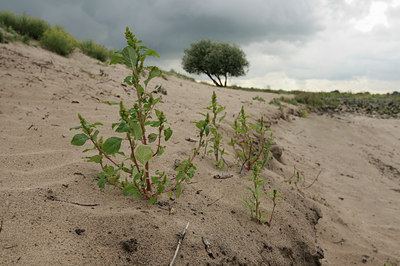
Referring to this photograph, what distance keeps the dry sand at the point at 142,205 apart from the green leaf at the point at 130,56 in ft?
3.35

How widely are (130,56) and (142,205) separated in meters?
1.08

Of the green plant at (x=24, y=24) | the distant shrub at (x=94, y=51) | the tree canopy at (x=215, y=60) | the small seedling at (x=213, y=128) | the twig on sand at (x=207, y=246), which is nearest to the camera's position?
the twig on sand at (x=207, y=246)

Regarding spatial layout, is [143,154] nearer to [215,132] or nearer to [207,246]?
[207,246]

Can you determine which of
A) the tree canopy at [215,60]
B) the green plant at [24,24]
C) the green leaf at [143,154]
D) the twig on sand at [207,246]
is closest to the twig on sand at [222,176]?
the twig on sand at [207,246]

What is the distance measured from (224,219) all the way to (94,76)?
530 cm

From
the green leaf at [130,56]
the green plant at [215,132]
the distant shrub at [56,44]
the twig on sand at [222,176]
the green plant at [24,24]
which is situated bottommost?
the twig on sand at [222,176]

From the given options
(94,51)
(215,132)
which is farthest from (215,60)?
(215,132)

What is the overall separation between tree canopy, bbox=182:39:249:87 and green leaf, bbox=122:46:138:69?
28726 millimetres

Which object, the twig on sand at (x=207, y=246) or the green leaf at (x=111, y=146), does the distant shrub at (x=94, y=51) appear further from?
the twig on sand at (x=207, y=246)

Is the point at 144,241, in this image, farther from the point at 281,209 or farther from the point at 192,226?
the point at 281,209

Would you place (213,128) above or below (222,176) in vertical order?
above

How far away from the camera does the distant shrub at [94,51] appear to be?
909 cm

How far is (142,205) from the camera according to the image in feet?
6.49

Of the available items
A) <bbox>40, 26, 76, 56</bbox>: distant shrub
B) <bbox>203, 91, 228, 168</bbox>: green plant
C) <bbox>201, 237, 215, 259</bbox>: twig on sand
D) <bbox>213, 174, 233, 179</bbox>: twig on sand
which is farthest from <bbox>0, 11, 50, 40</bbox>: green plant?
<bbox>201, 237, 215, 259</bbox>: twig on sand
